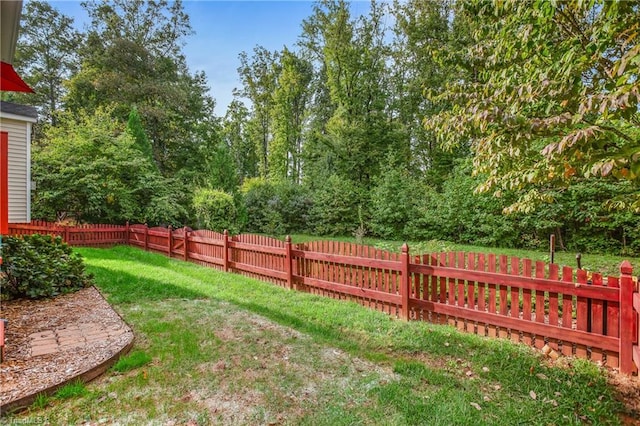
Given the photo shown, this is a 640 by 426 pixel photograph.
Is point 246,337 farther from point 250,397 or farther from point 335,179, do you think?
point 335,179

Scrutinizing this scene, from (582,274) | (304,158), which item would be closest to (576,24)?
(582,274)

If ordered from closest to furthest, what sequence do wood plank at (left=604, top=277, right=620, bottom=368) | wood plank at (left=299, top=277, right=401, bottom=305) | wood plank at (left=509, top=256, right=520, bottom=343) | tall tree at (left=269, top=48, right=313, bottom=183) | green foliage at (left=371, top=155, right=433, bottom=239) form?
wood plank at (left=604, top=277, right=620, bottom=368) < wood plank at (left=509, top=256, right=520, bottom=343) < wood plank at (left=299, top=277, right=401, bottom=305) < green foliage at (left=371, top=155, right=433, bottom=239) < tall tree at (left=269, top=48, right=313, bottom=183)

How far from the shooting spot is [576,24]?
4.17m

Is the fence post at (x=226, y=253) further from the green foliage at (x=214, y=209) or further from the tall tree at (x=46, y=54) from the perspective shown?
the tall tree at (x=46, y=54)

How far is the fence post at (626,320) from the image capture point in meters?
3.01

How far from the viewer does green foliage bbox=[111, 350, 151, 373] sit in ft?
10.4

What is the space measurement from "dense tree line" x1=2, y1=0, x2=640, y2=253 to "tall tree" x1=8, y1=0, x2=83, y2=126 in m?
0.10

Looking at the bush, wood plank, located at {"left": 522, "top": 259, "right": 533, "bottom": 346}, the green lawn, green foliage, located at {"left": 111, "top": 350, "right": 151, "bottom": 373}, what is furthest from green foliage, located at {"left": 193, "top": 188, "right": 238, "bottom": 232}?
wood plank, located at {"left": 522, "top": 259, "right": 533, "bottom": 346}

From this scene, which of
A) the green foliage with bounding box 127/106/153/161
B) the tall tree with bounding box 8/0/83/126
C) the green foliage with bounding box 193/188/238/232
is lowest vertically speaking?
the green foliage with bounding box 193/188/238/232

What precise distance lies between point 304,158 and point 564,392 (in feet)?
67.0

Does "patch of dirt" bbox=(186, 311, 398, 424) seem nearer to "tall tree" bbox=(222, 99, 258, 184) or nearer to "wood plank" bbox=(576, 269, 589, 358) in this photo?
"wood plank" bbox=(576, 269, 589, 358)

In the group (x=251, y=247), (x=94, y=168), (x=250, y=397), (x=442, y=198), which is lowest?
(x=250, y=397)

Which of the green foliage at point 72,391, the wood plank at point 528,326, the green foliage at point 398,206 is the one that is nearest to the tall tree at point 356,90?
the green foliage at point 398,206

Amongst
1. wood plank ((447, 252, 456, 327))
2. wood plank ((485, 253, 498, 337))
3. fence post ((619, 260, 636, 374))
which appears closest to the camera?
fence post ((619, 260, 636, 374))
